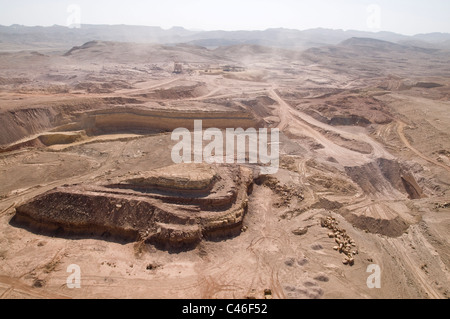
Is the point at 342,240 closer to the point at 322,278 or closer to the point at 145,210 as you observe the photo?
the point at 322,278

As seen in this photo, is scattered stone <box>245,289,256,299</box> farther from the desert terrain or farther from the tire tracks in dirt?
the tire tracks in dirt

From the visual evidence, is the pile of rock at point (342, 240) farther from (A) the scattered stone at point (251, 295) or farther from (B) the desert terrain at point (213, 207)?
(A) the scattered stone at point (251, 295)

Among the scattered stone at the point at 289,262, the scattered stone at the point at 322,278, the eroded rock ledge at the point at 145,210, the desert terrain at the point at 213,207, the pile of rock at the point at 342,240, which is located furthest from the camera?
the eroded rock ledge at the point at 145,210

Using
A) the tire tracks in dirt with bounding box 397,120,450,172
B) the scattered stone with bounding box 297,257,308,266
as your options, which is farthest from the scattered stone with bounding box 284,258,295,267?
the tire tracks in dirt with bounding box 397,120,450,172

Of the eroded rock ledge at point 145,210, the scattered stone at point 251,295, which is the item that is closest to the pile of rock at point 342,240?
the scattered stone at point 251,295
